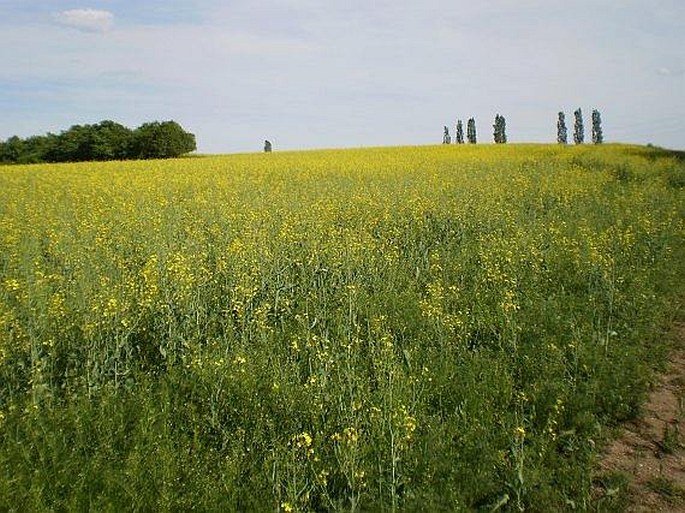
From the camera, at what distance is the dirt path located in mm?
4113

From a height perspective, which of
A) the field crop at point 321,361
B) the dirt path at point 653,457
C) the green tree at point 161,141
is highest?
the green tree at point 161,141

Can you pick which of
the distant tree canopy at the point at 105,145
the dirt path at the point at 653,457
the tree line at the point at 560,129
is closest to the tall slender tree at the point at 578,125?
the tree line at the point at 560,129

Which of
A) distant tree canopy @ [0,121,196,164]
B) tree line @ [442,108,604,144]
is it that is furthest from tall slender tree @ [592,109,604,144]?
distant tree canopy @ [0,121,196,164]

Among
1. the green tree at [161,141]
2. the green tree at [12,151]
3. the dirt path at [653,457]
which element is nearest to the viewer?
the dirt path at [653,457]

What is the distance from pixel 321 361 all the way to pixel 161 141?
54.2 metres

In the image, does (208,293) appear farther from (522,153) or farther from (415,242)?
(522,153)

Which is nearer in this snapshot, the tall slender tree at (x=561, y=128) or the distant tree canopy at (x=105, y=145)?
the distant tree canopy at (x=105, y=145)

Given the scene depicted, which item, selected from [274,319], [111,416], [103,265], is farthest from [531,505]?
[103,265]

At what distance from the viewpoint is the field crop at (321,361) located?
414cm

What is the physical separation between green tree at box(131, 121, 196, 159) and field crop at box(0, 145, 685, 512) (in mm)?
45538

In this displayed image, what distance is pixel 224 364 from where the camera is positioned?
5434 millimetres

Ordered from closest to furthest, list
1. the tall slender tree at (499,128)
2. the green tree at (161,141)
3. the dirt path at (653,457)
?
the dirt path at (653,457) < the green tree at (161,141) < the tall slender tree at (499,128)

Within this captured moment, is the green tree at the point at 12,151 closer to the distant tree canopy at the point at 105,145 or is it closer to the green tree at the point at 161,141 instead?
the distant tree canopy at the point at 105,145

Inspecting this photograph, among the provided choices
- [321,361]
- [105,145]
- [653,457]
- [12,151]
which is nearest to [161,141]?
[105,145]
